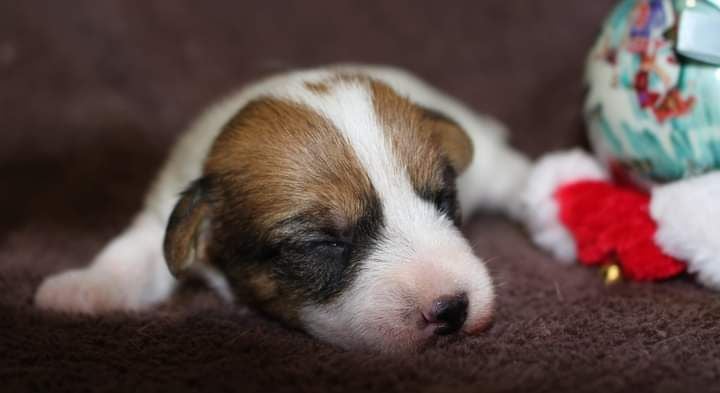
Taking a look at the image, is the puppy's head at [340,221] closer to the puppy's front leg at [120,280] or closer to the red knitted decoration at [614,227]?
the puppy's front leg at [120,280]

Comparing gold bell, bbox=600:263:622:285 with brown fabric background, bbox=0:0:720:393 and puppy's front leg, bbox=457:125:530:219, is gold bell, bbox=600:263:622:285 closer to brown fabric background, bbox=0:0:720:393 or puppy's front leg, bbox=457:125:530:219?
brown fabric background, bbox=0:0:720:393

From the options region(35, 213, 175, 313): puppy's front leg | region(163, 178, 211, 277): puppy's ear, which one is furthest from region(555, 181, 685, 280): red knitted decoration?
region(35, 213, 175, 313): puppy's front leg

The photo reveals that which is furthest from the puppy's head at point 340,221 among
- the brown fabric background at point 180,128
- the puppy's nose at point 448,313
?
the brown fabric background at point 180,128

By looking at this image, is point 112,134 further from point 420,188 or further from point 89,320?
point 420,188

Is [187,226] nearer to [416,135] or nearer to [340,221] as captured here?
[340,221]

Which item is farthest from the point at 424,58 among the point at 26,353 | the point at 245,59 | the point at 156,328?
the point at 26,353

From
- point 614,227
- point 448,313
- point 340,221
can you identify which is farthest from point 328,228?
point 614,227
